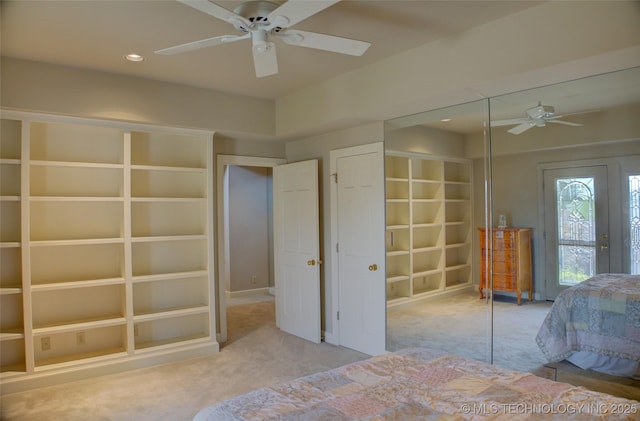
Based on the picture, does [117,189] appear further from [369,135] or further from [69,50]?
[369,135]

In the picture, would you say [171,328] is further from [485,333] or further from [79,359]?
[485,333]

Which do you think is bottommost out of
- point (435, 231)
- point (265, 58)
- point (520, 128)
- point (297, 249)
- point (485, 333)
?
point (485, 333)

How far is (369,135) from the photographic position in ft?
13.7

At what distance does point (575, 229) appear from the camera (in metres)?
2.87

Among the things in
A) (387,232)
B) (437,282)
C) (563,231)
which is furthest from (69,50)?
(563,231)

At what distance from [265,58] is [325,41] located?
445 mm

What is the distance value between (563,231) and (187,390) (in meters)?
3.24

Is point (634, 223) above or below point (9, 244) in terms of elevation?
above

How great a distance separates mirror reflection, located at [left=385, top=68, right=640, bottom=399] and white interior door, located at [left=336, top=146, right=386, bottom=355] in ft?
0.37

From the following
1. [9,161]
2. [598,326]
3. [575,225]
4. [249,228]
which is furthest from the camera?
[249,228]

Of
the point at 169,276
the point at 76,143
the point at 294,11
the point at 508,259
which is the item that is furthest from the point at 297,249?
the point at 294,11

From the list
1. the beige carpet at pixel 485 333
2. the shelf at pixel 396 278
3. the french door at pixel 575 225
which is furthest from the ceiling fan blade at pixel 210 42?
the beige carpet at pixel 485 333

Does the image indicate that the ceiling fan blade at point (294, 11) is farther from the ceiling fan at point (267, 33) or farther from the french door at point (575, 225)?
the french door at point (575, 225)

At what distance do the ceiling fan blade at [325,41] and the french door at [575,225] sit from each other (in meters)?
1.72
